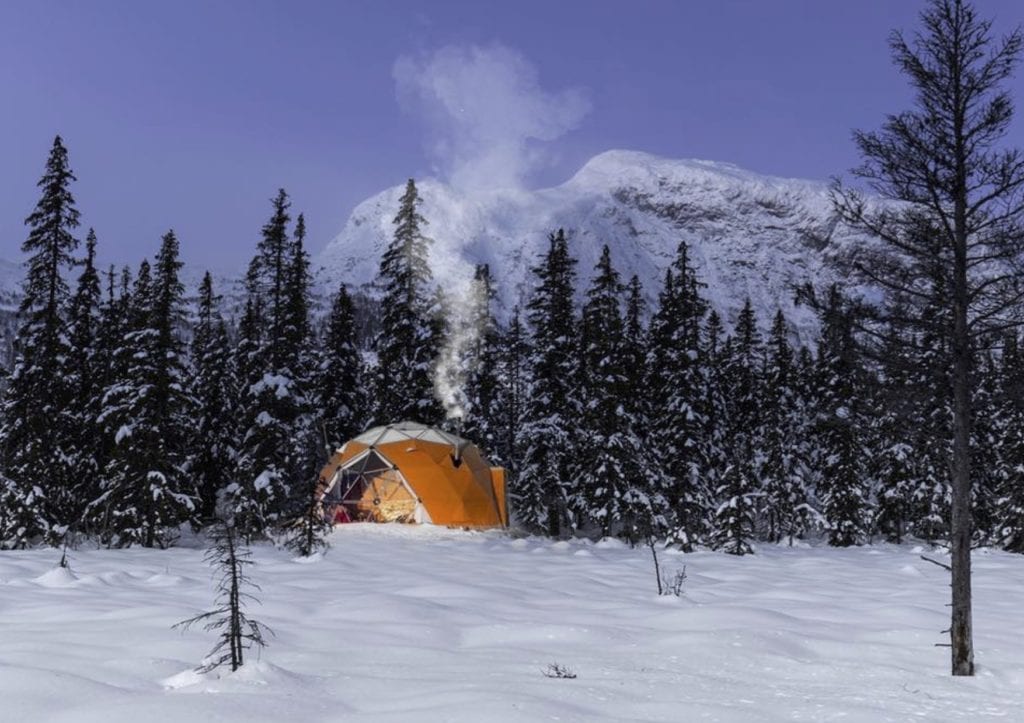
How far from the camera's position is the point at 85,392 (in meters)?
29.7

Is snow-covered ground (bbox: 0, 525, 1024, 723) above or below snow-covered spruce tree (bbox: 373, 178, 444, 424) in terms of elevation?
below

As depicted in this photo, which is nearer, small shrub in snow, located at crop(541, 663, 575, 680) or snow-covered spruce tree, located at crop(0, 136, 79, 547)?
small shrub in snow, located at crop(541, 663, 575, 680)

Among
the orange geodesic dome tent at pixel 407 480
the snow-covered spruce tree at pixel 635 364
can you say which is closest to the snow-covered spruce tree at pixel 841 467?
the snow-covered spruce tree at pixel 635 364

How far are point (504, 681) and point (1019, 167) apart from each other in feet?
27.7

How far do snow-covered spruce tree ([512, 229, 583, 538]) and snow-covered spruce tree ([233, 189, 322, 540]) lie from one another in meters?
9.62

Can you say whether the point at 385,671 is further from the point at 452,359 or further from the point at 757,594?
the point at 452,359

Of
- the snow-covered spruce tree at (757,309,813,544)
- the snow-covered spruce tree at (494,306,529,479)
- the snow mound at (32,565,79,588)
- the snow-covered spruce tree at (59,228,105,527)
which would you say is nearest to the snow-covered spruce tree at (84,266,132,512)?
the snow-covered spruce tree at (59,228,105,527)

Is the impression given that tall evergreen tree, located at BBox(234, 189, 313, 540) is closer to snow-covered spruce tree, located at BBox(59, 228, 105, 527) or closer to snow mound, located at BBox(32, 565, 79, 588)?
snow-covered spruce tree, located at BBox(59, 228, 105, 527)

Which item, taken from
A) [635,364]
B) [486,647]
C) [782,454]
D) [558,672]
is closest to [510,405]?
[635,364]

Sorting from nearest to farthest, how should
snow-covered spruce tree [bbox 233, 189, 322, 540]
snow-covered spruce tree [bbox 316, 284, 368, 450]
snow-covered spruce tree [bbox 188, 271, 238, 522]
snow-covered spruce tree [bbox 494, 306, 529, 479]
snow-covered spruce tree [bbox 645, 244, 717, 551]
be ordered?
snow-covered spruce tree [bbox 233, 189, 322, 540], snow-covered spruce tree [bbox 645, 244, 717, 551], snow-covered spruce tree [bbox 188, 271, 238, 522], snow-covered spruce tree [bbox 316, 284, 368, 450], snow-covered spruce tree [bbox 494, 306, 529, 479]

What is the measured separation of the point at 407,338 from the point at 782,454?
1859cm

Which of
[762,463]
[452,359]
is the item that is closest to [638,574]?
[452,359]

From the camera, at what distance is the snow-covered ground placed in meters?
5.86

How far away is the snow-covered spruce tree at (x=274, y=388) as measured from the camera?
2561 cm
